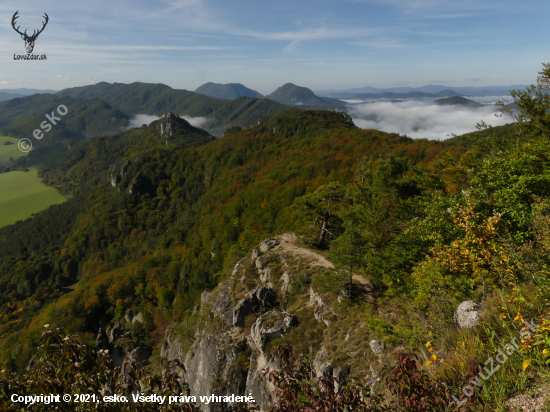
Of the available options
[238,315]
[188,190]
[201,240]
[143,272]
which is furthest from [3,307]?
[238,315]

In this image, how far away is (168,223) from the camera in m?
145

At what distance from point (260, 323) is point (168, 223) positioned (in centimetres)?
13543

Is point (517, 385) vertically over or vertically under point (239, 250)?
→ over

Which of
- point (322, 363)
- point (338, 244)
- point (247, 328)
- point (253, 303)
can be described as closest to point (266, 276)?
point (253, 303)

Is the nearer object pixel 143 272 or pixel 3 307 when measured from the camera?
pixel 143 272

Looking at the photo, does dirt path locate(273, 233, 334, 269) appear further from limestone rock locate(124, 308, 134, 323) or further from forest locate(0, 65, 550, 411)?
limestone rock locate(124, 308, 134, 323)

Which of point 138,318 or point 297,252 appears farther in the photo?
point 138,318

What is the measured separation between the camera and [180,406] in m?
4.44

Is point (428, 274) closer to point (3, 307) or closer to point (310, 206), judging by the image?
point (310, 206)

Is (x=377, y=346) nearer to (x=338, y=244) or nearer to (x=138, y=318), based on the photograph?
(x=338, y=244)

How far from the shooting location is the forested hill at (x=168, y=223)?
67.2 meters

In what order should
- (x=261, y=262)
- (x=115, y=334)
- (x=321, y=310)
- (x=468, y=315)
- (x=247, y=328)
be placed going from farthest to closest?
(x=115, y=334), (x=261, y=262), (x=247, y=328), (x=321, y=310), (x=468, y=315)

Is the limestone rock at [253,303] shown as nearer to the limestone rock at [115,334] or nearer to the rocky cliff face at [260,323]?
the rocky cliff face at [260,323]

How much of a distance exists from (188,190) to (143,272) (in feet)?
268
